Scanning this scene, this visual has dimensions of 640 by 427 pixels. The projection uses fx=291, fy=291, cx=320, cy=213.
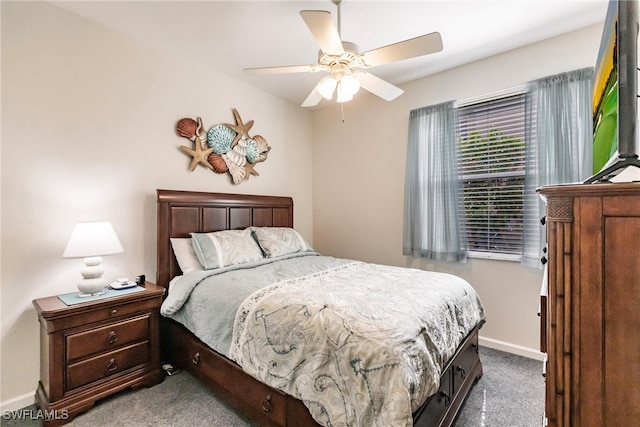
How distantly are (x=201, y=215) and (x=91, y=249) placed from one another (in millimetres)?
1023

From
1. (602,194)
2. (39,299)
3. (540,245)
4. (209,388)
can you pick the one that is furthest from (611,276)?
(39,299)

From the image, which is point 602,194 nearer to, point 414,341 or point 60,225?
point 414,341

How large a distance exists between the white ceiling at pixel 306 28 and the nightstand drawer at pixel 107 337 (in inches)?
91.2

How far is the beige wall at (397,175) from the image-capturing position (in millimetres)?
2605

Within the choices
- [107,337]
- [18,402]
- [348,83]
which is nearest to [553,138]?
[348,83]

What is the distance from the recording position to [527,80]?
8.59ft

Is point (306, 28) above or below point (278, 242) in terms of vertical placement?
above

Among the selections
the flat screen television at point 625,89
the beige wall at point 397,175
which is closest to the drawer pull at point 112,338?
the beige wall at point 397,175

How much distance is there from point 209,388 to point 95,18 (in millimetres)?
2975

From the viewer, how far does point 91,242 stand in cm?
199

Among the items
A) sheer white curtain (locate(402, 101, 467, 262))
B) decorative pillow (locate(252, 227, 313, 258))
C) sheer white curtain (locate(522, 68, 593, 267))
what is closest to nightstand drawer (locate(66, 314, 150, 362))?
decorative pillow (locate(252, 227, 313, 258))

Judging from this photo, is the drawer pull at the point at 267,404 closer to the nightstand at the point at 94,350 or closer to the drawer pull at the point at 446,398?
the drawer pull at the point at 446,398

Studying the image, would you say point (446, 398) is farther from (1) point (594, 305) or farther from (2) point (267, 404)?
(1) point (594, 305)

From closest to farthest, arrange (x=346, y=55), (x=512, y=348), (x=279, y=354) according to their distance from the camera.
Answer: (x=279, y=354) → (x=346, y=55) → (x=512, y=348)
